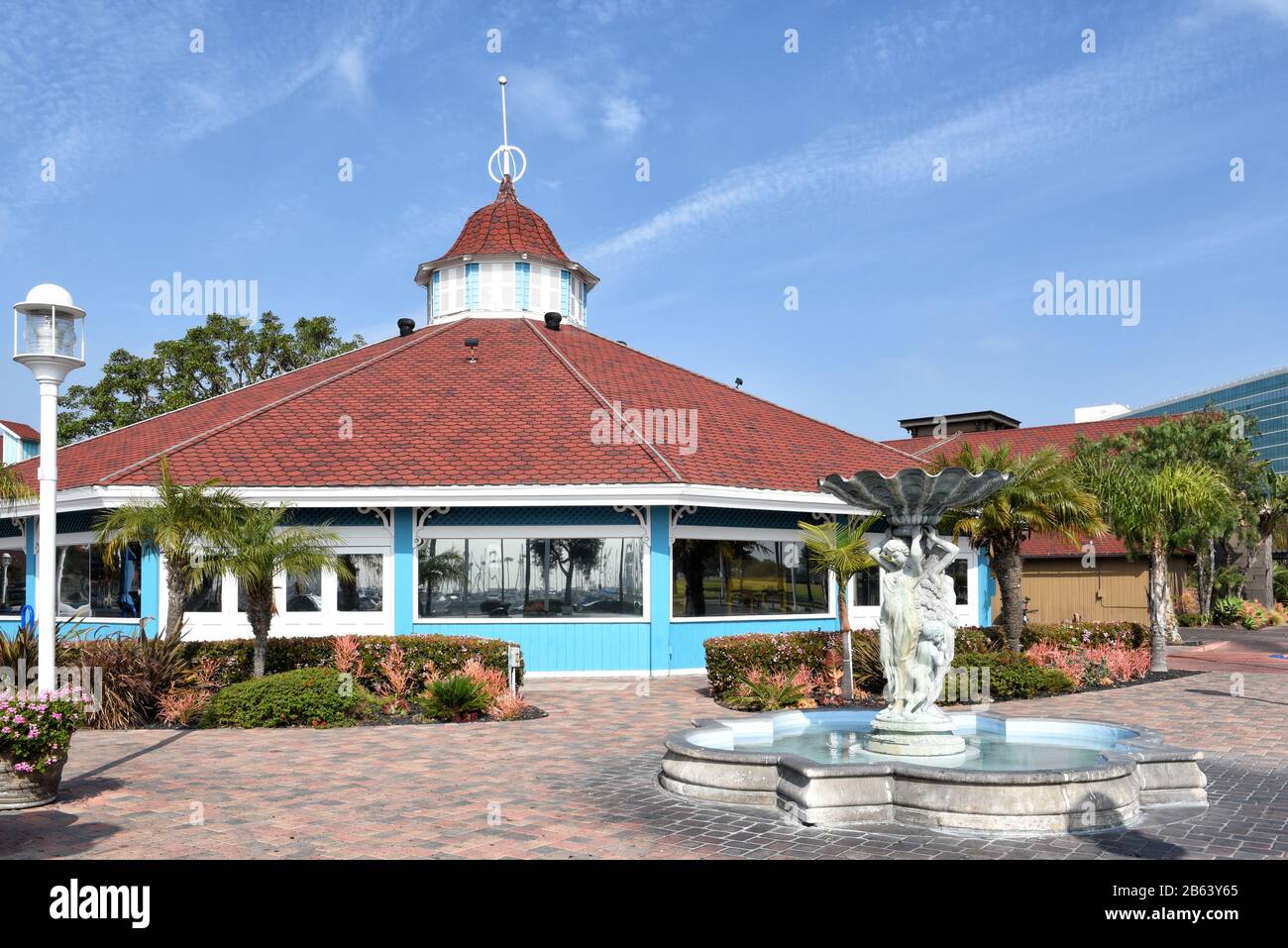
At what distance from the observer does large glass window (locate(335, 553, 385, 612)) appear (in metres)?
18.4

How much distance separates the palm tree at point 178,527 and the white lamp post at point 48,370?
15.4 ft

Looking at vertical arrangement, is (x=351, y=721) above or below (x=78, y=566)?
below

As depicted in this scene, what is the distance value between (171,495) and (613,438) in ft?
27.1

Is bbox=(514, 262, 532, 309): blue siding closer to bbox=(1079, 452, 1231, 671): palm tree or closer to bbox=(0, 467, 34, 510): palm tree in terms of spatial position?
bbox=(0, 467, 34, 510): palm tree

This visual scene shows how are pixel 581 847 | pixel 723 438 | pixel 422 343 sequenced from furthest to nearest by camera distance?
pixel 422 343 → pixel 723 438 → pixel 581 847

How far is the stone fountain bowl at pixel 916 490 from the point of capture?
30.9 ft

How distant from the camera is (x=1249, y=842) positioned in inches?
292

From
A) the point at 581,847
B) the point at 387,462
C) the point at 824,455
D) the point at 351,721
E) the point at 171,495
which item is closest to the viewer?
the point at 581,847

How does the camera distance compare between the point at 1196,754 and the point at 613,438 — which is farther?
the point at 613,438

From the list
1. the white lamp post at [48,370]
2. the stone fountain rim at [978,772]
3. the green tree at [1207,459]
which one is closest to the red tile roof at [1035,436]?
the green tree at [1207,459]

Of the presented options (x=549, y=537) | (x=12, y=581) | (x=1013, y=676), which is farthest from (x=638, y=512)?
(x=12, y=581)

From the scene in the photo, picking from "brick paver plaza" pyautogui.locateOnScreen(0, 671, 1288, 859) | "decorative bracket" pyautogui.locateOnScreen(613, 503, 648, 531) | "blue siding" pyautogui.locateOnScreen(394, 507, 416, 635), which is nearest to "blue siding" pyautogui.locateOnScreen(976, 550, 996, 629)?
"decorative bracket" pyautogui.locateOnScreen(613, 503, 648, 531)

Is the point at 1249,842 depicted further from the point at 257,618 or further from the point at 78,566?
the point at 78,566
